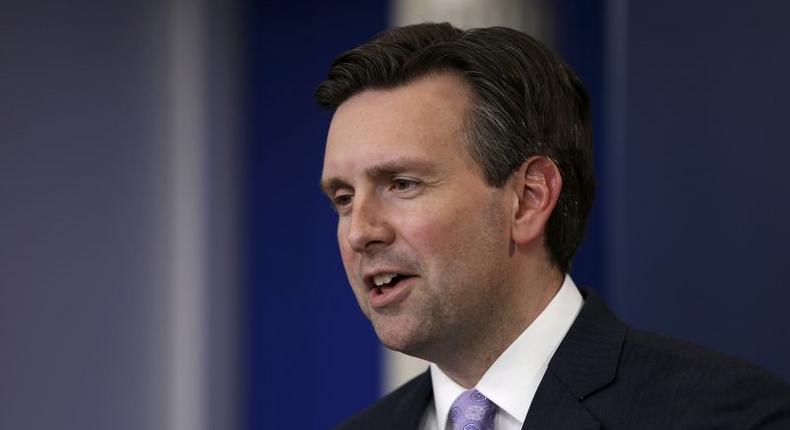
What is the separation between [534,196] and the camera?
1581 mm

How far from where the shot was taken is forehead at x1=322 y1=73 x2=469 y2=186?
1511 millimetres

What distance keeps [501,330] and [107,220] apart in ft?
3.57

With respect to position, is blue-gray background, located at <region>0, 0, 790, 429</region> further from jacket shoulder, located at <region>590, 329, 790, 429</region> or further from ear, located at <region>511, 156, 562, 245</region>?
jacket shoulder, located at <region>590, 329, 790, 429</region>

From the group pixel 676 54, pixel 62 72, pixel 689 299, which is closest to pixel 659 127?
pixel 676 54

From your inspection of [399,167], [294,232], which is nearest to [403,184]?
[399,167]

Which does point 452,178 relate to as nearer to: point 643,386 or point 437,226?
point 437,226

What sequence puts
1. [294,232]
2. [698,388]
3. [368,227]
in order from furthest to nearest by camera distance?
[294,232], [368,227], [698,388]

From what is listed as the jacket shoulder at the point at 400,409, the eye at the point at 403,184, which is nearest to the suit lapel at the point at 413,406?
the jacket shoulder at the point at 400,409

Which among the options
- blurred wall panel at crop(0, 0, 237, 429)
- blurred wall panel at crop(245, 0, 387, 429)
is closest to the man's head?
blurred wall panel at crop(245, 0, 387, 429)

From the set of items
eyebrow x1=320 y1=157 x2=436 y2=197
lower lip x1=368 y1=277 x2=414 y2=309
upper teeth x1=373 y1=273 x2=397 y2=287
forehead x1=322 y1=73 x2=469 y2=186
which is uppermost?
forehead x1=322 y1=73 x2=469 y2=186

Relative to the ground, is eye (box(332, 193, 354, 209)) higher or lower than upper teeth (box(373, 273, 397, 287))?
higher

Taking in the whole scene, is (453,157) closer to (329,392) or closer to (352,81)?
(352,81)

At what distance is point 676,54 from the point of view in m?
1.85

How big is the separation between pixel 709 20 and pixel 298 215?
912 mm
